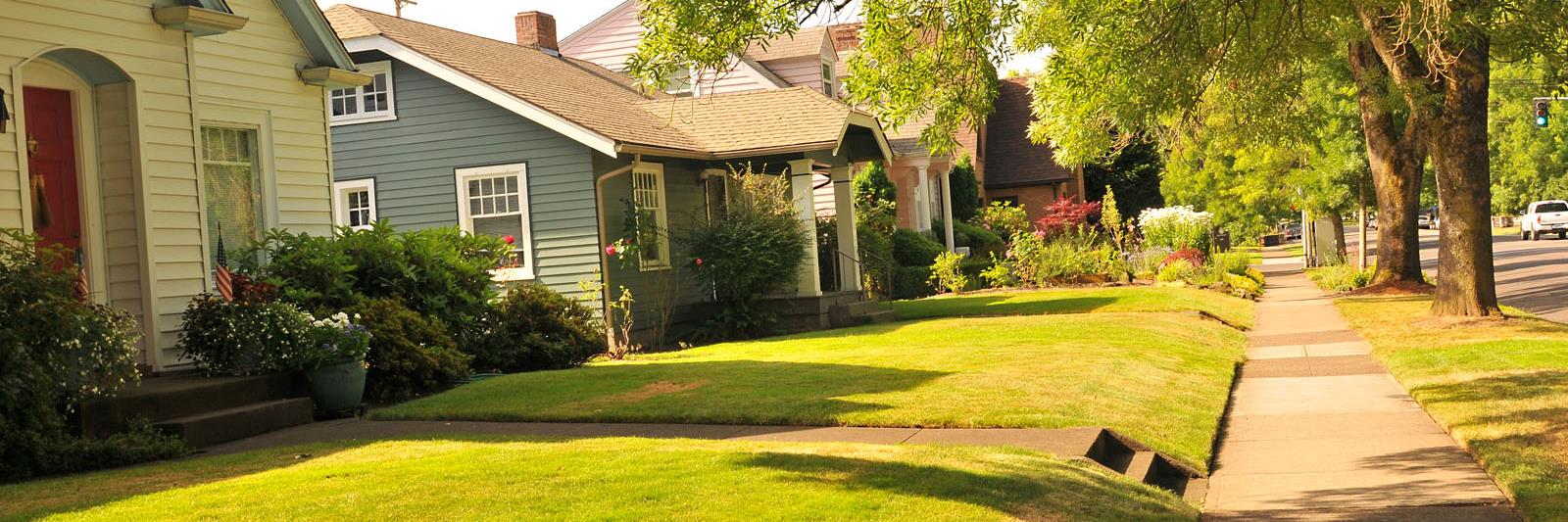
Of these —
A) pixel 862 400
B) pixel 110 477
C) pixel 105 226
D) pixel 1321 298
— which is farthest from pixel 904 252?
pixel 110 477

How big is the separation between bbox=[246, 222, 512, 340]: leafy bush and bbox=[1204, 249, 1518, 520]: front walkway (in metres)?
8.10

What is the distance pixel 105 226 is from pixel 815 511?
7753 millimetres

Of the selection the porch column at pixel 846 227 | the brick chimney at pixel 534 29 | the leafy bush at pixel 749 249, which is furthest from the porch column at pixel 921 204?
the leafy bush at pixel 749 249

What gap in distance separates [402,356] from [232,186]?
275 cm

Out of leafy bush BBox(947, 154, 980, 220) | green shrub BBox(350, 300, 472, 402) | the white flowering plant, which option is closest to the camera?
the white flowering plant

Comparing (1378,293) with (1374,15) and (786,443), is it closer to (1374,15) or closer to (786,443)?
(1374,15)

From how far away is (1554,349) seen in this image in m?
15.1

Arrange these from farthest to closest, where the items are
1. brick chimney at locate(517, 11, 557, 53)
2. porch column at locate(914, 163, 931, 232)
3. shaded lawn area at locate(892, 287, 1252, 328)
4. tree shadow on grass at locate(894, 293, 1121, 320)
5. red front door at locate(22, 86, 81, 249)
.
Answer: porch column at locate(914, 163, 931, 232), brick chimney at locate(517, 11, 557, 53), tree shadow on grass at locate(894, 293, 1121, 320), shaded lawn area at locate(892, 287, 1252, 328), red front door at locate(22, 86, 81, 249)

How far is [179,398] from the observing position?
10391 millimetres

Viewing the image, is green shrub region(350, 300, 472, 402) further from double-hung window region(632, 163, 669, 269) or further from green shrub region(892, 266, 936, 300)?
green shrub region(892, 266, 936, 300)

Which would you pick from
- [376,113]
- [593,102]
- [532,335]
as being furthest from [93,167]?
[593,102]

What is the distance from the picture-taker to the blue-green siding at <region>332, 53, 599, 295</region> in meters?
20.0

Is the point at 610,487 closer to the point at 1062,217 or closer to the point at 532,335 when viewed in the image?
the point at 532,335

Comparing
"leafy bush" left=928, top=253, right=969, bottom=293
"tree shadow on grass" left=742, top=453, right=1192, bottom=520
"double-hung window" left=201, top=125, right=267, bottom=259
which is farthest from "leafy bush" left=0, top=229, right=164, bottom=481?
"leafy bush" left=928, top=253, right=969, bottom=293
